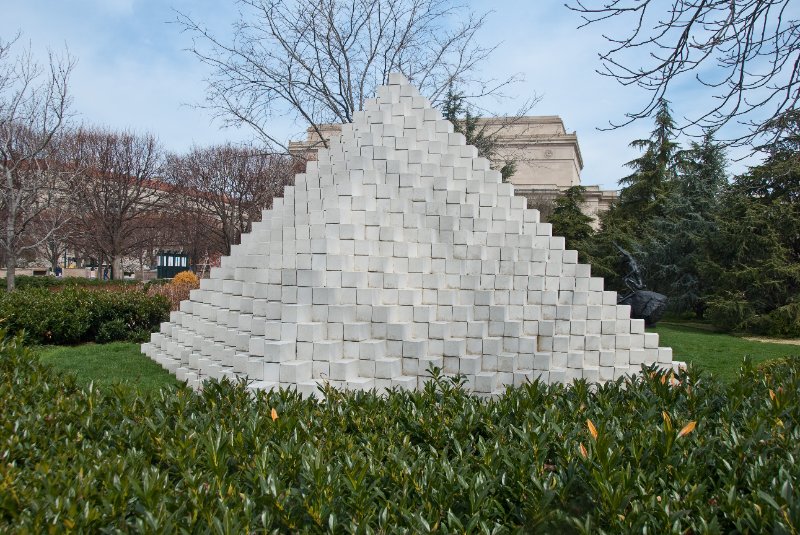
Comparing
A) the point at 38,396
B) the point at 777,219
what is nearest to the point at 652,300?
the point at 777,219

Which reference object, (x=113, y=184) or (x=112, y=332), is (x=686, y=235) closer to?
(x=112, y=332)

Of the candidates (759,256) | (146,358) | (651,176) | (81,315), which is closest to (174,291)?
(81,315)

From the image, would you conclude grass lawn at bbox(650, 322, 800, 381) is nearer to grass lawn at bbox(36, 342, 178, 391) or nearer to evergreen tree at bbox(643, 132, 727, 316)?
evergreen tree at bbox(643, 132, 727, 316)

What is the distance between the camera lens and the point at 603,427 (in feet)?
9.80

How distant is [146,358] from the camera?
993 cm

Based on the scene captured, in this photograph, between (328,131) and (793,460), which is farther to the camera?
(328,131)

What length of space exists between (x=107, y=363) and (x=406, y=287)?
5700 mm

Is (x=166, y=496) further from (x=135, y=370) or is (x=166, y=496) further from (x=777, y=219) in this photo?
(x=777, y=219)

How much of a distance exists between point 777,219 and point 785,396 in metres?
18.3

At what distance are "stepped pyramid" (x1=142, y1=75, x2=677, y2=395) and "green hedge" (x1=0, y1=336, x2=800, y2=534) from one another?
2.31 meters

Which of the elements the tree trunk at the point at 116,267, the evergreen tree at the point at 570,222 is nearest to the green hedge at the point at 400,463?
the evergreen tree at the point at 570,222

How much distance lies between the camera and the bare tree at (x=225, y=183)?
3291 centimetres

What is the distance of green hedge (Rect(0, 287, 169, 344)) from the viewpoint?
11.4m

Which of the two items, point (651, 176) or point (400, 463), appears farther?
point (651, 176)
